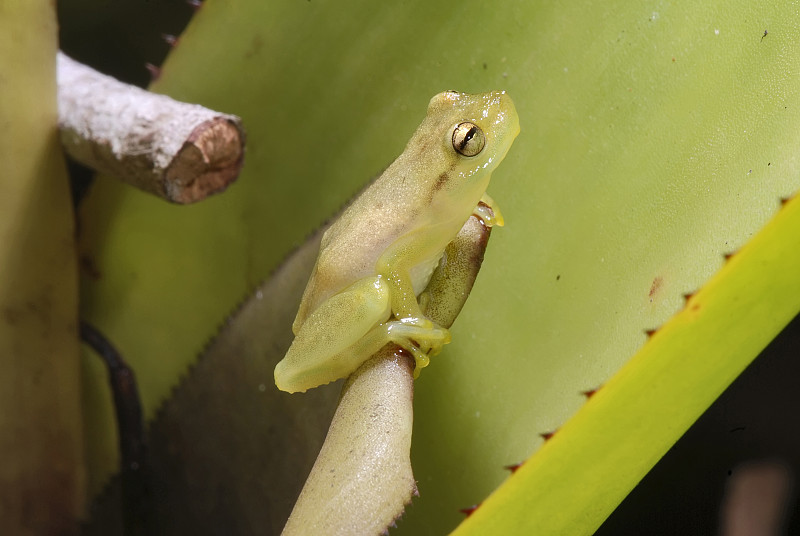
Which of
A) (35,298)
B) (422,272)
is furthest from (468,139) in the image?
(35,298)

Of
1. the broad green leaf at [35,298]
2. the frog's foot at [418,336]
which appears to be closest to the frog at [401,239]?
the frog's foot at [418,336]

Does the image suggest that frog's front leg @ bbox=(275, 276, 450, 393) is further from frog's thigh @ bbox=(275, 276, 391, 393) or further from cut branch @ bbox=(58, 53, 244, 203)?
cut branch @ bbox=(58, 53, 244, 203)

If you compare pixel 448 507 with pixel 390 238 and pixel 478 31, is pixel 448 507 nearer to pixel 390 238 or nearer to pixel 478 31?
pixel 390 238

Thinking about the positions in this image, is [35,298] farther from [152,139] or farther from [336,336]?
[336,336]

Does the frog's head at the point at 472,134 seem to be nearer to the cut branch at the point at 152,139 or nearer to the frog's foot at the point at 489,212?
the frog's foot at the point at 489,212

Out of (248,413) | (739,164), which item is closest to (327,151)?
(248,413)

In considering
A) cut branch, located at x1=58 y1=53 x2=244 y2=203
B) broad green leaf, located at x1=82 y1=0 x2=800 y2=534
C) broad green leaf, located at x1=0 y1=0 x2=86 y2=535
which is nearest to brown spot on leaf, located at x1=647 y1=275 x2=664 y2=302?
broad green leaf, located at x1=82 y1=0 x2=800 y2=534
